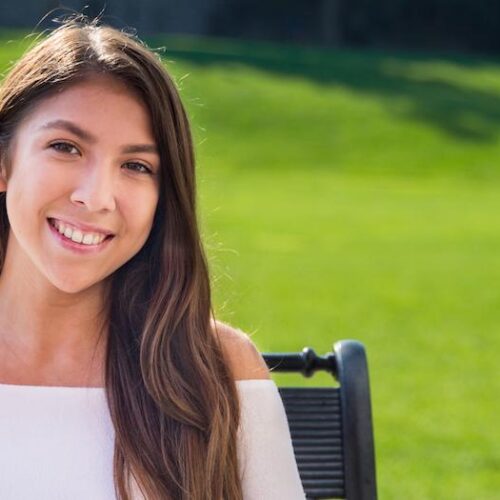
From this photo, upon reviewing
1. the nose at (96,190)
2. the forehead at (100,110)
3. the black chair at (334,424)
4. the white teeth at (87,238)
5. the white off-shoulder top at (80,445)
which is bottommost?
the white off-shoulder top at (80,445)

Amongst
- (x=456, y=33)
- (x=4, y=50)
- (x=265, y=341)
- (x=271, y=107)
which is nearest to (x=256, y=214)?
(x=265, y=341)

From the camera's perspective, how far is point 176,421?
103 inches

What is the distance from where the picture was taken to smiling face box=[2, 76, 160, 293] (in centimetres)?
250

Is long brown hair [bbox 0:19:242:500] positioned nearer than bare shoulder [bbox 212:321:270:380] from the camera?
Yes

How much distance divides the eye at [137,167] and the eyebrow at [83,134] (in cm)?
3

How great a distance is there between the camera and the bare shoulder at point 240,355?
2709 mm

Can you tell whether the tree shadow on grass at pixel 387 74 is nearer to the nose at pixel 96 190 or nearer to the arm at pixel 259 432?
the arm at pixel 259 432

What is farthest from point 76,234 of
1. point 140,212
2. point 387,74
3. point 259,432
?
point 387,74

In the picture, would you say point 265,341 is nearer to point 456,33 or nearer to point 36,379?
point 36,379

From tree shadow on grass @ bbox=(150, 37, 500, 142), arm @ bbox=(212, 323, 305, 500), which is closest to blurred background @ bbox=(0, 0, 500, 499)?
tree shadow on grass @ bbox=(150, 37, 500, 142)

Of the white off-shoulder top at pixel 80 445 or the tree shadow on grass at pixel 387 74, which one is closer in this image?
the white off-shoulder top at pixel 80 445

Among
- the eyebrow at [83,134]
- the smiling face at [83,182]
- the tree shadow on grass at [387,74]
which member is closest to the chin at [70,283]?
the smiling face at [83,182]

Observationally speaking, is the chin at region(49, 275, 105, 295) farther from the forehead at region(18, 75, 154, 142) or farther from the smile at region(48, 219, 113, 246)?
the forehead at region(18, 75, 154, 142)

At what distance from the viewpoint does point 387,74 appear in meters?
33.4
